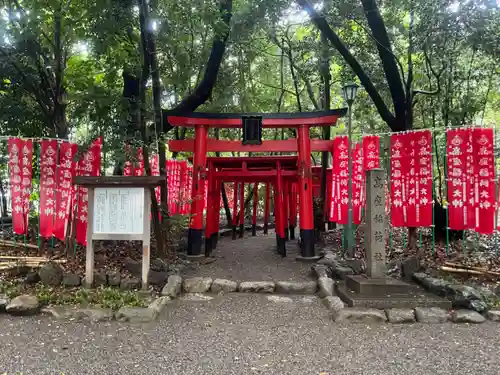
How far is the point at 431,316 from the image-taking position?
214 inches

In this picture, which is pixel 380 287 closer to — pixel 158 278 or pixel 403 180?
pixel 403 180

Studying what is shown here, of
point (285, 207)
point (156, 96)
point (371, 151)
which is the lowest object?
point (285, 207)

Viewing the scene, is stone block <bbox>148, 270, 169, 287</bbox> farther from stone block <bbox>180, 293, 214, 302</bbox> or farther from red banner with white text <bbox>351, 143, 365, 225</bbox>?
red banner with white text <bbox>351, 143, 365, 225</bbox>

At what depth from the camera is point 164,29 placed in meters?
7.63

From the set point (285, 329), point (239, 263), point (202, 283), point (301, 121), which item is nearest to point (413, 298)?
point (285, 329)

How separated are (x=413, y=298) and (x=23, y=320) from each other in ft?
18.3

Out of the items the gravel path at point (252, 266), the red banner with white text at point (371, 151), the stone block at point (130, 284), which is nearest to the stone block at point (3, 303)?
the stone block at point (130, 284)

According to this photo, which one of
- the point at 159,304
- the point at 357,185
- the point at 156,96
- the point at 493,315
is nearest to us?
the point at 493,315

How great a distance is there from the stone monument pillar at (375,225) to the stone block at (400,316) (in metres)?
1.01

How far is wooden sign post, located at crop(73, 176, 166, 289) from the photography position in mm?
6586

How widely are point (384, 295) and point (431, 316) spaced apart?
83 cm

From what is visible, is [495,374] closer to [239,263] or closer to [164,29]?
[239,263]

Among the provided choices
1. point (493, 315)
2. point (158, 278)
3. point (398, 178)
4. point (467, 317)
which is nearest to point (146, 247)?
point (158, 278)

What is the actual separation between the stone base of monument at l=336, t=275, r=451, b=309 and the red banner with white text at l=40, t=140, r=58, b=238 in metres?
5.72
